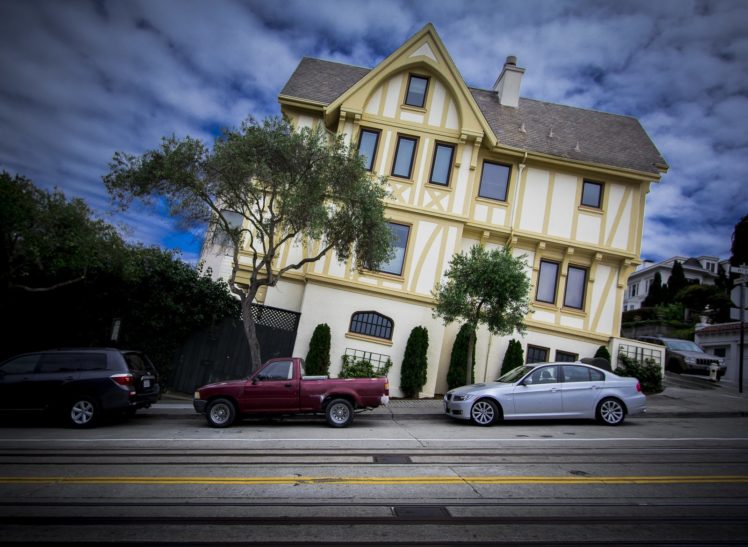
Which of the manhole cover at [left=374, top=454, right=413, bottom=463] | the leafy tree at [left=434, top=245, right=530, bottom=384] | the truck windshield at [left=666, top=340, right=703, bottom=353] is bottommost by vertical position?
the manhole cover at [left=374, top=454, right=413, bottom=463]

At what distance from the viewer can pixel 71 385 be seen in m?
10.3

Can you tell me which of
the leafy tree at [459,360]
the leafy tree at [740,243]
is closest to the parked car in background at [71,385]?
the leafy tree at [459,360]

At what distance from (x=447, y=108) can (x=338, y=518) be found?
52.1ft

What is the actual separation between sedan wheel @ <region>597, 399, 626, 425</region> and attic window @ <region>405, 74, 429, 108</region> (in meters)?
12.4

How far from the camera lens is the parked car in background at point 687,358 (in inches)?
918

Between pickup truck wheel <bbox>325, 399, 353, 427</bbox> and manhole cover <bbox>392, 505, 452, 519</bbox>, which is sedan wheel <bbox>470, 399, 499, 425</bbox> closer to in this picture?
pickup truck wheel <bbox>325, 399, 353, 427</bbox>

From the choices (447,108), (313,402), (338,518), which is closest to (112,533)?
(338,518)

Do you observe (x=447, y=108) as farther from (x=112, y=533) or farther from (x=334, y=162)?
(x=112, y=533)

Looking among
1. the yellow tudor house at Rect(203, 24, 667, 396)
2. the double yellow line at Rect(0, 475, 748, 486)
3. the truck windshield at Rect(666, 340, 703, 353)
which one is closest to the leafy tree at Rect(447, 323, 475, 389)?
the yellow tudor house at Rect(203, 24, 667, 396)

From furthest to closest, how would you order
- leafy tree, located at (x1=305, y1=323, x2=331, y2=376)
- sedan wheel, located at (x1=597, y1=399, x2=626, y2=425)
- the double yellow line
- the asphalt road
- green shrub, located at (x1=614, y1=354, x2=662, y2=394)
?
green shrub, located at (x1=614, y1=354, x2=662, y2=394), leafy tree, located at (x1=305, y1=323, x2=331, y2=376), sedan wheel, located at (x1=597, y1=399, x2=626, y2=425), the double yellow line, the asphalt road

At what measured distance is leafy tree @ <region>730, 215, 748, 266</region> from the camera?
42406 mm

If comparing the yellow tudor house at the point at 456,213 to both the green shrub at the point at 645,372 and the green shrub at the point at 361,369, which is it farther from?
the green shrub at the point at 645,372

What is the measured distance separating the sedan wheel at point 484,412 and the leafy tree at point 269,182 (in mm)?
5189

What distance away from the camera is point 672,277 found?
5197 cm
